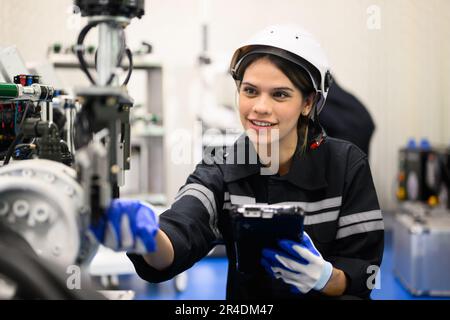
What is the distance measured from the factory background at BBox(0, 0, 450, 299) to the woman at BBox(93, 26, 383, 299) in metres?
0.37

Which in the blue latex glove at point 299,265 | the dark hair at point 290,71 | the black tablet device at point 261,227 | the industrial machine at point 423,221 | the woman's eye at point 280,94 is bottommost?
the industrial machine at point 423,221

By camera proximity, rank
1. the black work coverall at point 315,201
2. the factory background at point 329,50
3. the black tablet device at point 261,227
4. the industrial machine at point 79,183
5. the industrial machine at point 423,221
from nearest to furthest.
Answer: the industrial machine at point 79,183 → the black tablet device at point 261,227 → the black work coverall at point 315,201 → the factory background at point 329,50 → the industrial machine at point 423,221

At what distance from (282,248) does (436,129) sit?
8.21 feet

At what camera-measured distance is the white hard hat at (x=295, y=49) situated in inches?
37.2

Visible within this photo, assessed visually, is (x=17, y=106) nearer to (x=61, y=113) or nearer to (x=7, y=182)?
(x=61, y=113)

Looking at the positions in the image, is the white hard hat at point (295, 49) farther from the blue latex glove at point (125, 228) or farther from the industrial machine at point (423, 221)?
the industrial machine at point (423, 221)

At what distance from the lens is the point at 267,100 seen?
38.0 inches

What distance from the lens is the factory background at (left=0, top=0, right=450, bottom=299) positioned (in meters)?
1.26

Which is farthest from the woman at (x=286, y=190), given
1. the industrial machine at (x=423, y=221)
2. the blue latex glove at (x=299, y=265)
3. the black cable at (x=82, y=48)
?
the industrial machine at (x=423, y=221)

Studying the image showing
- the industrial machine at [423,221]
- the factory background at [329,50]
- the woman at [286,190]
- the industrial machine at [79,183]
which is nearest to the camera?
the industrial machine at [79,183]

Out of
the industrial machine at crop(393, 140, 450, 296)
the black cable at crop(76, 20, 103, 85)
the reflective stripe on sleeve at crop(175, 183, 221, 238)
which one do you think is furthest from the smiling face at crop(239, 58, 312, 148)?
the industrial machine at crop(393, 140, 450, 296)

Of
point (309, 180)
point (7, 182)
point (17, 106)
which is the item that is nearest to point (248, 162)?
point (309, 180)

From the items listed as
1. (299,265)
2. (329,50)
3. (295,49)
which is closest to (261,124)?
(295,49)
